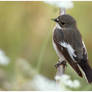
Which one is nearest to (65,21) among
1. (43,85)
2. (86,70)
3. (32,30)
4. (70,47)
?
(70,47)

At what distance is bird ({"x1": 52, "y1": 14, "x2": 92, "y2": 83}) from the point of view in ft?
10.8

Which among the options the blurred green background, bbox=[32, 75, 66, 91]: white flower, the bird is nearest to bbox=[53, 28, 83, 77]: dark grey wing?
the bird

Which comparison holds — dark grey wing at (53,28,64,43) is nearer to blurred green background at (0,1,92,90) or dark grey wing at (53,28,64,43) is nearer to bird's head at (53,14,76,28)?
bird's head at (53,14,76,28)

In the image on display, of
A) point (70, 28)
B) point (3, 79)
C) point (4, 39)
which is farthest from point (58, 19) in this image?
point (4, 39)

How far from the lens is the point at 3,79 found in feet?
12.0

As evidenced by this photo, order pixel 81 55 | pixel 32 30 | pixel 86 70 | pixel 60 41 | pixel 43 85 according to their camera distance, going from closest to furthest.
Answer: pixel 43 85, pixel 86 70, pixel 81 55, pixel 60 41, pixel 32 30

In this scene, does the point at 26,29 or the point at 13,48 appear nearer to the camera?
the point at 13,48

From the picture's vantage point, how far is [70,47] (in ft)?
11.3

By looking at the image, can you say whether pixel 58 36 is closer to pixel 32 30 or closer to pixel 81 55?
pixel 81 55

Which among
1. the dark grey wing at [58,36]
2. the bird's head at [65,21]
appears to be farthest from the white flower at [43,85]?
the bird's head at [65,21]

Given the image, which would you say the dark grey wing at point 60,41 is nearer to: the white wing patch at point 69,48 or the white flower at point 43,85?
the white wing patch at point 69,48

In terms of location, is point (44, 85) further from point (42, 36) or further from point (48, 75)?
point (42, 36)

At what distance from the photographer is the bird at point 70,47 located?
10.8ft

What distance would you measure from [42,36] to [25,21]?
0.20 m
